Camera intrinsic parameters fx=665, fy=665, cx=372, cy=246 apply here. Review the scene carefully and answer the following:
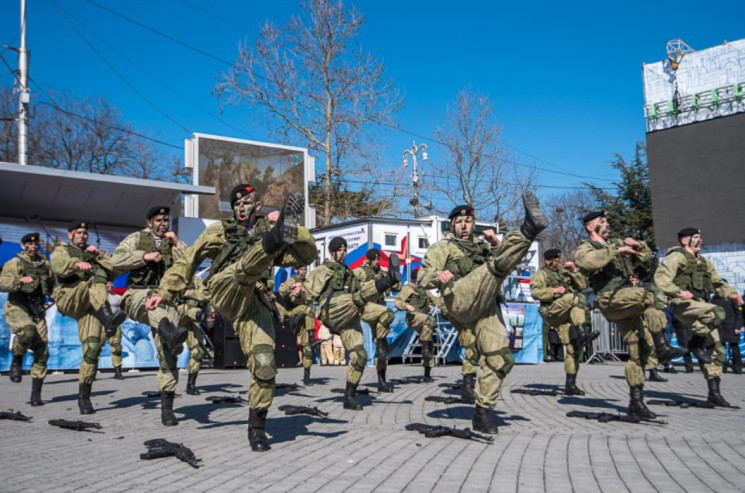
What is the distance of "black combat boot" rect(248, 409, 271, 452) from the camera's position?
18.8 ft

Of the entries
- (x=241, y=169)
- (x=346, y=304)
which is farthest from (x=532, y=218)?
(x=241, y=169)

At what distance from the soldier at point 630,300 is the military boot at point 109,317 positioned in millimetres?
5763

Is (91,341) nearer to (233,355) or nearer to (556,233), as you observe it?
(233,355)

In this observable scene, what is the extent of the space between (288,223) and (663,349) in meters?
5.00

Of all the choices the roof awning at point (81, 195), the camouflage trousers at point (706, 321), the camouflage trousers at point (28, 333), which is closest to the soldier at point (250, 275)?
the camouflage trousers at point (28, 333)

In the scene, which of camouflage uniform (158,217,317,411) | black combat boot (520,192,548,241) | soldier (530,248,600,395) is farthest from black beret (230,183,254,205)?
soldier (530,248,600,395)

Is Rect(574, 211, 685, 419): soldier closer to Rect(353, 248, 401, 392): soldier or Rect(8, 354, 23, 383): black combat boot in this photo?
Rect(353, 248, 401, 392): soldier

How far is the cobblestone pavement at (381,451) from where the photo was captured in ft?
14.9

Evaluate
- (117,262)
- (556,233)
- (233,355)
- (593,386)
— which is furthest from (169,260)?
(556,233)

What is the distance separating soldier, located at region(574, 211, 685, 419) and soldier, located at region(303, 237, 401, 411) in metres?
2.65

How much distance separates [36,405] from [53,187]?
927cm

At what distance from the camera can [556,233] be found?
6009cm

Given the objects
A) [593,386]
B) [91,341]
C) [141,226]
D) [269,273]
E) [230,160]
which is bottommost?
[593,386]

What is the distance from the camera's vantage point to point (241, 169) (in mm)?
24703
